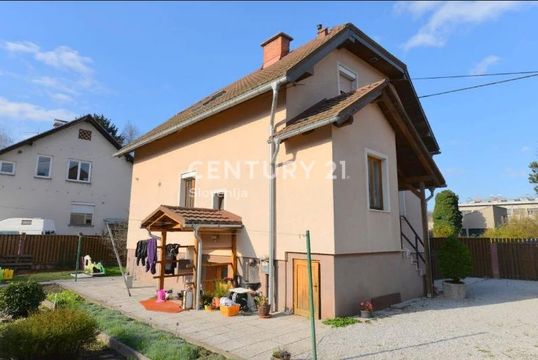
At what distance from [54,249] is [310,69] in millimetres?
16983

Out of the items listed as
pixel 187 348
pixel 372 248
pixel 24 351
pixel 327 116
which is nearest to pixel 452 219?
pixel 372 248

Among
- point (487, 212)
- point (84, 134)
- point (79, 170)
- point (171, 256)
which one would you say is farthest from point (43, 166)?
point (487, 212)

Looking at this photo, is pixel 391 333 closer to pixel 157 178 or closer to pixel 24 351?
pixel 24 351

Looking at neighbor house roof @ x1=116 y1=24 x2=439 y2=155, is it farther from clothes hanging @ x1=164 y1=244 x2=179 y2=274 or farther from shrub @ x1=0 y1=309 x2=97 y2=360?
shrub @ x1=0 y1=309 x2=97 y2=360

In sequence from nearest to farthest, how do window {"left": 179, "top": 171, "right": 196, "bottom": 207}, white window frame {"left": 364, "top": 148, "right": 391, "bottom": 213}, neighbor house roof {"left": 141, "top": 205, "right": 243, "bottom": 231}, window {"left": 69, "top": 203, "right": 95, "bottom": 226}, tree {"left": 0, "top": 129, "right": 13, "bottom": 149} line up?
neighbor house roof {"left": 141, "top": 205, "right": 243, "bottom": 231}, white window frame {"left": 364, "top": 148, "right": 391, "bottom": 213}, window {"left": 179, "top": 171, "right": 196, "bottom": 207}, window {"left": 69, "top": 203, "right": 95, "bottom": 226}, tree {"left": 0, "top": 129, "right": 13, "bottom": 149}

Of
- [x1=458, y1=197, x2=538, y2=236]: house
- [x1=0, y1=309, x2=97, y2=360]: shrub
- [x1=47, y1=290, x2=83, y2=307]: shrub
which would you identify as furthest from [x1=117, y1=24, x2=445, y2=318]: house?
[x1=458, y1=197, x2=538, y2=236]: house

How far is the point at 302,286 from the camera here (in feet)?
27.3

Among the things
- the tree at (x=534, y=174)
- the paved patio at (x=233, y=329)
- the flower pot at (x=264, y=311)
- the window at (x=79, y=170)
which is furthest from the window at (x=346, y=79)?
the tree at (x=534, y=174)

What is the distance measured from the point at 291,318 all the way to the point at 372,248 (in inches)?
107

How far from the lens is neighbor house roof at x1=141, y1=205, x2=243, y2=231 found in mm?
9031

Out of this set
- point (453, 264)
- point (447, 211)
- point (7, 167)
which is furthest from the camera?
point (447, 211)

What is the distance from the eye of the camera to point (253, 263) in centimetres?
961

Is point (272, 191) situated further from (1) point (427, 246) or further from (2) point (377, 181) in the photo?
(1) point (427, 246)

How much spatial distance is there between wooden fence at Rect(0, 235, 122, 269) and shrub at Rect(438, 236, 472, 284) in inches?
607
